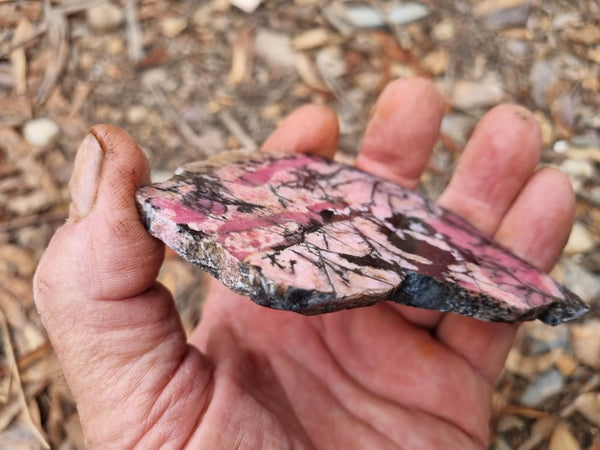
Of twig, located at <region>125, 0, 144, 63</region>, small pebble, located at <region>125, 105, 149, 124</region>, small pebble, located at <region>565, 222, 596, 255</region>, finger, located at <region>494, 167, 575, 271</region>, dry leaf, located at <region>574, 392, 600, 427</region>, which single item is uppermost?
twig, located at <region>125, 0, 144, 63</region>

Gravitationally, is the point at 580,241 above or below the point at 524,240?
below

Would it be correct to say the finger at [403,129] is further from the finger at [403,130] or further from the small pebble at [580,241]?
the small pebble at [580,241]

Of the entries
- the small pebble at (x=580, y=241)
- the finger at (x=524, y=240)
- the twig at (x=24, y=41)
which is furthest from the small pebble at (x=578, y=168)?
the twig at (x=24, y=41)

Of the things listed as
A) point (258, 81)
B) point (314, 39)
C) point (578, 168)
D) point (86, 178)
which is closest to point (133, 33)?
point (258, 81)

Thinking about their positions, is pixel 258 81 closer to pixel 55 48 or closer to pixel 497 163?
pixel 55 48

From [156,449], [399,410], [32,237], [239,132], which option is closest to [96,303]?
[156,449]

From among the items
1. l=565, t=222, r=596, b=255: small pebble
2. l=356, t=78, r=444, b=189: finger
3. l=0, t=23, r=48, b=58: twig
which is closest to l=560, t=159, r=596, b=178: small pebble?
l=565, t=222, r=596, b=255: small pebble

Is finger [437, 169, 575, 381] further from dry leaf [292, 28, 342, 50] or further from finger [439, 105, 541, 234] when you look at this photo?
dry leaf [292, 28, 342, 50]

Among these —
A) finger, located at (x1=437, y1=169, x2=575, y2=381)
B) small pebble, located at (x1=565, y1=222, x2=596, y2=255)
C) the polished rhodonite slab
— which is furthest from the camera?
small pebble, located at (x1=565, y1=222, x2=596, y2=255)
